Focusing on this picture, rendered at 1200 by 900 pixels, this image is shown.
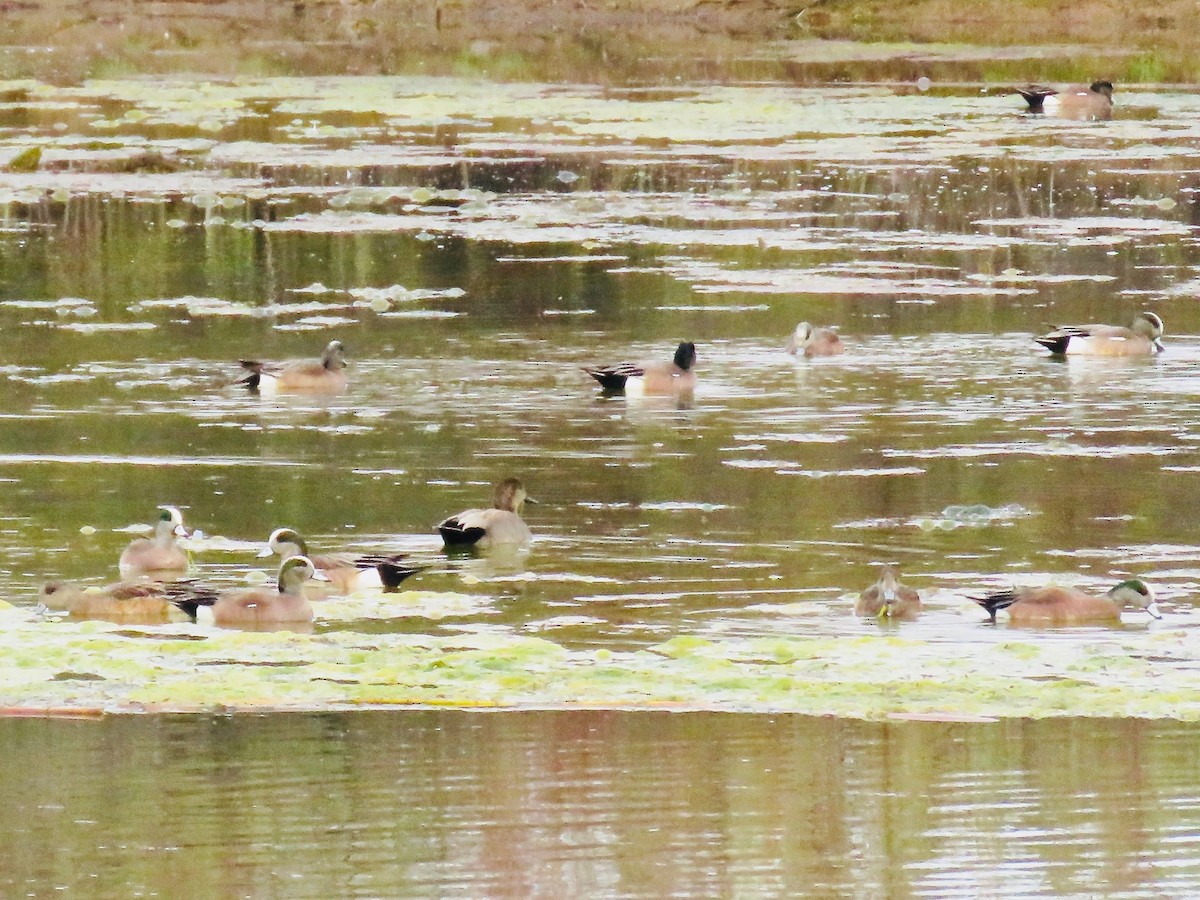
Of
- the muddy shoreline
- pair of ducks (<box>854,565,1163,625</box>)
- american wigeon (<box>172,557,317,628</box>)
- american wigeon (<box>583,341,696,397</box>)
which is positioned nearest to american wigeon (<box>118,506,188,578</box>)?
american wigeon (<box>172,557,317,628</box>)

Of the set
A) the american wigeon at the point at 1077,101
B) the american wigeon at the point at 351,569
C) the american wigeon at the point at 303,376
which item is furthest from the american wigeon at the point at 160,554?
the american wigeon at the point at 1077,101

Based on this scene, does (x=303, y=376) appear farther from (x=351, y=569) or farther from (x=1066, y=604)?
(x=1066, y=604)

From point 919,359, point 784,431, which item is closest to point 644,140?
point 919,359

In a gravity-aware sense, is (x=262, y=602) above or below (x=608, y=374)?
above

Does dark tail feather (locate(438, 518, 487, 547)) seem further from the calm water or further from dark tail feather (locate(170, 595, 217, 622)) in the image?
the calm water

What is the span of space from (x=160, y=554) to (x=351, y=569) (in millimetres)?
787

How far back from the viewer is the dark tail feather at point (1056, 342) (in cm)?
1734

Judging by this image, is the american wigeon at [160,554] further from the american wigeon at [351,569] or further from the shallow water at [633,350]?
the american wigeon at [351,569]

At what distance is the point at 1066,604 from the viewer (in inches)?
393

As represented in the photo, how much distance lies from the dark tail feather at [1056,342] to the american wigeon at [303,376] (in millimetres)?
4715

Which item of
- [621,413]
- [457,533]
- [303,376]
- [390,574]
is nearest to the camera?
[390,574]

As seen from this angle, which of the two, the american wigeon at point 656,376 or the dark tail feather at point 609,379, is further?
the dark tail feather at point 609,379

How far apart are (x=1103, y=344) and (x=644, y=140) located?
1609 centimetres

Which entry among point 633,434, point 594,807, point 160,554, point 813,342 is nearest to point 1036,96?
point 813,342
